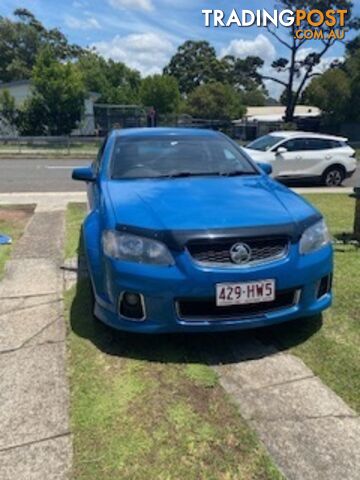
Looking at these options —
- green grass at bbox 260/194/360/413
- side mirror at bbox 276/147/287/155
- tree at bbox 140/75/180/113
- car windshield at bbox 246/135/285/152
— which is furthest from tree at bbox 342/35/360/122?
green grass at bbox 260/194/360/413

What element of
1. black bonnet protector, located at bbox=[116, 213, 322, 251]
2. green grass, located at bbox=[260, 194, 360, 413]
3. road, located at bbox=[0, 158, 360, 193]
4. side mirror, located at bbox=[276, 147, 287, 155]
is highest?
black bonnet protector, located at bbox=[116, 213, 322, 251]

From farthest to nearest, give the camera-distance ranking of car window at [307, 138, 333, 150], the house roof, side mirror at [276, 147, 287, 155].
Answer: the house roof, car window at [307, 138, 333, 150], side mirror at [276, 147, 287, 155]

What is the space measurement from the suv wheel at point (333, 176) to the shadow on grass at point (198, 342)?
11003 mm

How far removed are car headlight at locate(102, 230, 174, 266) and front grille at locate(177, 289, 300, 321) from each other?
0.97 ft

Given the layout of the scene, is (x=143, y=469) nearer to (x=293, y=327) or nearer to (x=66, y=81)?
(x=293, y=327)

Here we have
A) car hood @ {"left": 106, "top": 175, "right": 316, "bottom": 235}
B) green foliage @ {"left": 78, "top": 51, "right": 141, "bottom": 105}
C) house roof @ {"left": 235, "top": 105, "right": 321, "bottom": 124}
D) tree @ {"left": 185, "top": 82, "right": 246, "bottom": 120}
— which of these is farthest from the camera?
house roof @ {"left": 235, "top": 105, "right": 321, "bottom": 124}

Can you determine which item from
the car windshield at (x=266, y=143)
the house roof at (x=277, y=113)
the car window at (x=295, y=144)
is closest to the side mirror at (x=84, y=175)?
the car windshield at (x=266, y=143)

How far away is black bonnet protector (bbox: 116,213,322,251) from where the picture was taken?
121 inches

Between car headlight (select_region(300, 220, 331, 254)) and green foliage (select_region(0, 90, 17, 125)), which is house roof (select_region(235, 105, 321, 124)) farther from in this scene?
car headlight (select_region(300, 220, 331, 254))

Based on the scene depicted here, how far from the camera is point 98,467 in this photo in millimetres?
2240

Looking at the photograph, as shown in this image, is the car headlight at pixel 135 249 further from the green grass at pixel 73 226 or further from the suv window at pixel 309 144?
the suv window at pixel 309 144

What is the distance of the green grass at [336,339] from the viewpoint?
2.99 m

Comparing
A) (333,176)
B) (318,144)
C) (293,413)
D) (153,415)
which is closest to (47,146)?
(318,144)

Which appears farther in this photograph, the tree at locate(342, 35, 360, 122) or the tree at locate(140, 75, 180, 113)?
the tree at locate(140, 75, 180, 113)
